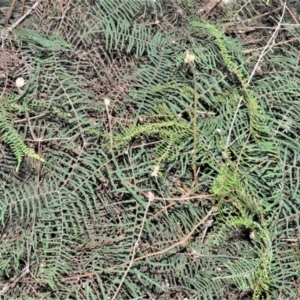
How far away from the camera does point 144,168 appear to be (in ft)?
4.11

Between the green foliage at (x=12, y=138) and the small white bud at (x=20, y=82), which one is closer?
the green foliage at (x=12, y=138)

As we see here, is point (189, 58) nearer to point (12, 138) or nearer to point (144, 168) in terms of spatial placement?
point (144, 168)

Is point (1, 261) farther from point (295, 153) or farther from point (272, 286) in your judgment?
point (295, 153)

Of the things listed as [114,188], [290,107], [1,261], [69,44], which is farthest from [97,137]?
[290,107]

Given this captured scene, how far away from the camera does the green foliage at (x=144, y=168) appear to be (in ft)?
3.96

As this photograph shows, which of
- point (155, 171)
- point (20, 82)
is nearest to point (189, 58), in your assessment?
point (155, 171)

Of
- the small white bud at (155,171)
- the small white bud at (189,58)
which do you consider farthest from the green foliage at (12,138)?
the small white bud at (189,58)

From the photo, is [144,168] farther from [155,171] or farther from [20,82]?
[20,82]

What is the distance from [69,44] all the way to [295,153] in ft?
2.00

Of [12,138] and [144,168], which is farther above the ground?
[12,138]

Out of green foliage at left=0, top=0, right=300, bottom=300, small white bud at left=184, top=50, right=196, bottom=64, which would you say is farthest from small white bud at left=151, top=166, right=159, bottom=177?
small white bud at left=184, top=50, right=196, bottom=64

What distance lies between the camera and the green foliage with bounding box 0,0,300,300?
1207 millimetres

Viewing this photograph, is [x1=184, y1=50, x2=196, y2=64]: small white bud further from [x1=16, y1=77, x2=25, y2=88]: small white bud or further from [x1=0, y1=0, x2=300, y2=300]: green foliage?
[x1=16, y1=77, x2=25, y2=88]: small white bud

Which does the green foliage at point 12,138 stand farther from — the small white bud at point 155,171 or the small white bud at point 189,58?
the small white bud at point 189,58
